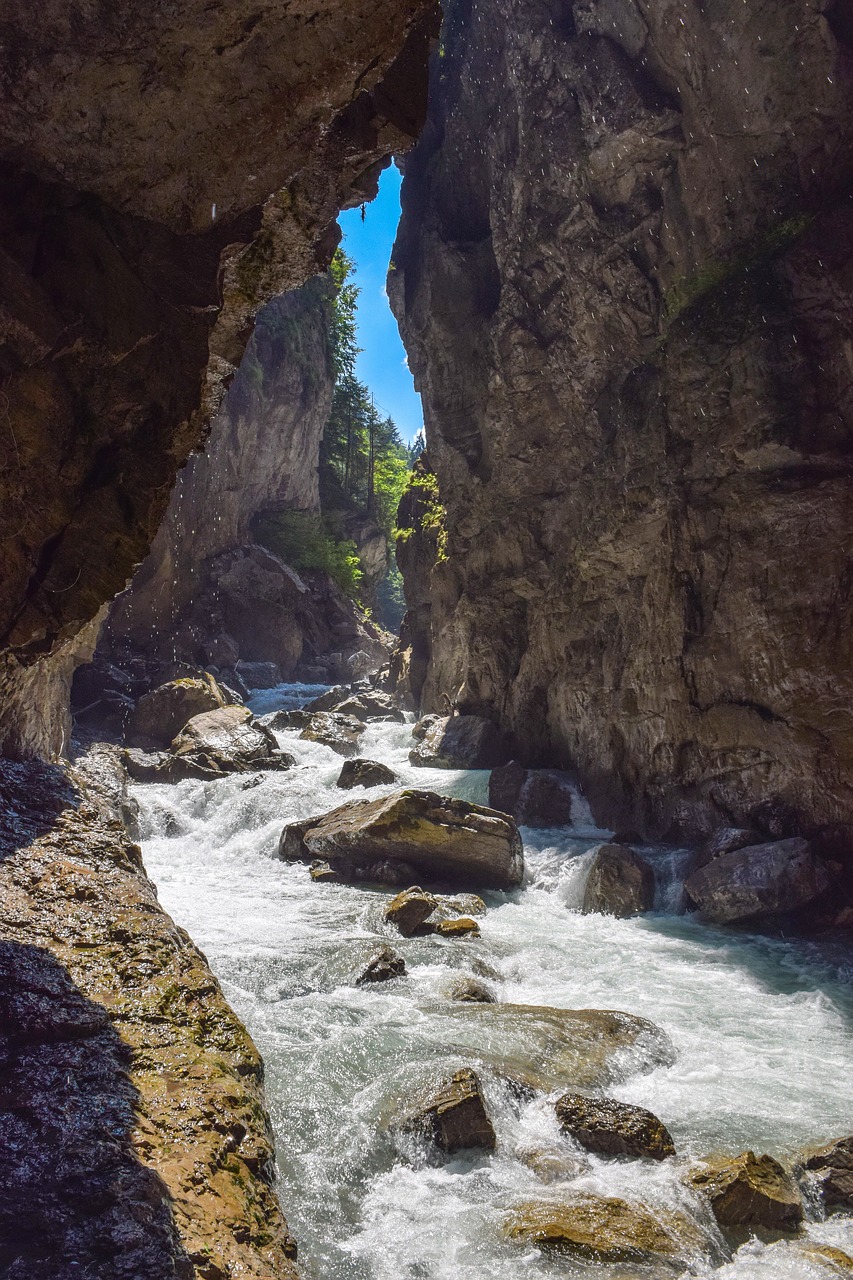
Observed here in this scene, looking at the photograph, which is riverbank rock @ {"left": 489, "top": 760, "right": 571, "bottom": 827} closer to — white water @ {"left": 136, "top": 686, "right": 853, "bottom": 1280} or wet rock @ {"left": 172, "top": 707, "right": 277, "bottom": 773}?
white water @ {"left": 136, "top": 686, "right": 853, "bottom": 1280}

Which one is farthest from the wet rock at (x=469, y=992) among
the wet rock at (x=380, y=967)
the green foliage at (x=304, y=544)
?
the green foliage at (x=304, y=544)

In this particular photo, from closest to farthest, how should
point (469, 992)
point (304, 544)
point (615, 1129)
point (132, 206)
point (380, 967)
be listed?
point (132, 206) → point (615, 1129) → point (469, 992) → point (380, 967) → point (304, 544)

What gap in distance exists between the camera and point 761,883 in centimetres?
1123

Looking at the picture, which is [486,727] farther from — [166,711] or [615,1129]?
[615,1129]

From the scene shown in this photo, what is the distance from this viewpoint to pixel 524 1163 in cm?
513

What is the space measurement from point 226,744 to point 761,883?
13415mm

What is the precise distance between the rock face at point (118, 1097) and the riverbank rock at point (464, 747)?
15.4m

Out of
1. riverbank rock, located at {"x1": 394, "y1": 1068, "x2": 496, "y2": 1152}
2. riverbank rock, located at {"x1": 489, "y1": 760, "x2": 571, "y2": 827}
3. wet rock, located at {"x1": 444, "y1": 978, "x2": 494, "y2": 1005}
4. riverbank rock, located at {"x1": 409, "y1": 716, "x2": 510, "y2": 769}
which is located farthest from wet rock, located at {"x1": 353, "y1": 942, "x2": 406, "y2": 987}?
riverbank rock, located at {"x1": 409, "y1": 716, "x2": 510, "y2": 769}

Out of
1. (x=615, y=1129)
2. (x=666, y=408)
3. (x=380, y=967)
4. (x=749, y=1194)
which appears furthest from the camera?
(x=666, y=408)

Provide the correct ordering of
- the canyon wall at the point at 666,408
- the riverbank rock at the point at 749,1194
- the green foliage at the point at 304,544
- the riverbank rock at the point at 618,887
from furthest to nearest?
the green foliage at the point at 304,544 < the canyon wall at the point at 666,408 < the riverbank rock at the point at 618,887 < the riverbank rock at the point at 749,1194

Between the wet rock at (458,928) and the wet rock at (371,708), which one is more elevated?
the wet rock at (371,708)

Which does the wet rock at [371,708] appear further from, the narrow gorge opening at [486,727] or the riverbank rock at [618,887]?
the riverbank rock at [618,887]

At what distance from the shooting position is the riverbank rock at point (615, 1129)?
17.2 ft

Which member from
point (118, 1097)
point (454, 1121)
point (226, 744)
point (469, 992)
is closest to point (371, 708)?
point (226, 744)
